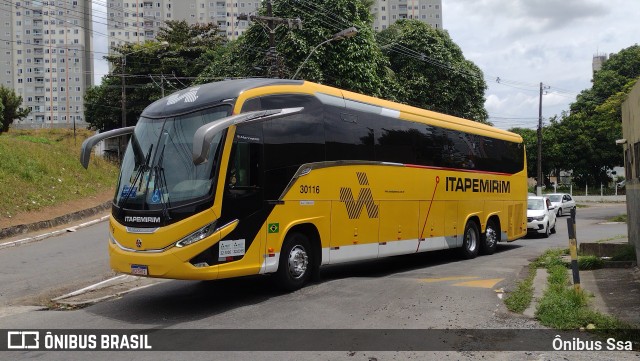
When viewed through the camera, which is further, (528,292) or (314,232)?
(314,232)

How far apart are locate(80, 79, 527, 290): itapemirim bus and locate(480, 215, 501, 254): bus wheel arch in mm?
3137

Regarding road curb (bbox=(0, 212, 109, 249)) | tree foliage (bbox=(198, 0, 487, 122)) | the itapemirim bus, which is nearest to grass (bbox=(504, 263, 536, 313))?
the itapemirim bus

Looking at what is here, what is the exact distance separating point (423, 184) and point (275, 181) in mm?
5445

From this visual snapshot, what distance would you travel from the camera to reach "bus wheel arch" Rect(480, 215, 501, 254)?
1716cm

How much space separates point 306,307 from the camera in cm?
862

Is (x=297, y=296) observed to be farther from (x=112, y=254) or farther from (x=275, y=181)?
(x=112, y=254)

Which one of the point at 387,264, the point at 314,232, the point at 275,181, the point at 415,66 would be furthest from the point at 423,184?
the point at 415,66

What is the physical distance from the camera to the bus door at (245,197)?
8.77 m

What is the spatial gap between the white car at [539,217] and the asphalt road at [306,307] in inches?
438

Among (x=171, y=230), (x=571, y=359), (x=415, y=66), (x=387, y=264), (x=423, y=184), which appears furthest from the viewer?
(x=415, y=66)

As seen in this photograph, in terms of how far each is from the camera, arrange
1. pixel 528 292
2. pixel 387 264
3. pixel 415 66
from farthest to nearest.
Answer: pixel 415 66
pixel 387 264
pixel 528 292

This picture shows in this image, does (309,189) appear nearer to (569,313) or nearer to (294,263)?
(294,263)

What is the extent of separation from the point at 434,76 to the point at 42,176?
92.2ft

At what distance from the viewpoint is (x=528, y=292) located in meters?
9.58
